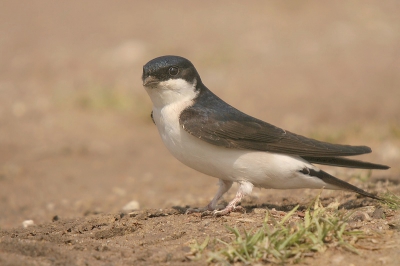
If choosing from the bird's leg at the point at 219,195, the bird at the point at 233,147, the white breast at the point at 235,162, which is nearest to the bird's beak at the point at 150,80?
the bird at the point at 233,147

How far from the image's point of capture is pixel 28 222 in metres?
6.64

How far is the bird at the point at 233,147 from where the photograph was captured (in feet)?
18.2

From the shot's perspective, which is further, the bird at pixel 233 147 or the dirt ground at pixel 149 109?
the bird at pixel 233 147

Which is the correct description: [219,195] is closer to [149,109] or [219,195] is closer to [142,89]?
[149,109]

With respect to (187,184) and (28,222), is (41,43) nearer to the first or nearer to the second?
(187,184)

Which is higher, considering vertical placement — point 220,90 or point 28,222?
point 220,90

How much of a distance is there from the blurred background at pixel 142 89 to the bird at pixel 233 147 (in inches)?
36.5

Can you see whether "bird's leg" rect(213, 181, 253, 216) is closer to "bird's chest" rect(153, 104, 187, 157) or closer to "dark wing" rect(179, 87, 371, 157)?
"dark wing" rect(179, 87, 371, 157)

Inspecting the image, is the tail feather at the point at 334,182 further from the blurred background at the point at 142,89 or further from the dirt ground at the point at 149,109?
the blurred background at the point at 142,89

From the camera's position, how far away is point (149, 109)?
40.2 feet

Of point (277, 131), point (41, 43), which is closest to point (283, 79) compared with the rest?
point (41, 43)

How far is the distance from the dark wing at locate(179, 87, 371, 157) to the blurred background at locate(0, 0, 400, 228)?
3.24 feet

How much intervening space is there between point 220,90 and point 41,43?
191 inches

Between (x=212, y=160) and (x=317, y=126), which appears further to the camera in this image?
(x=317, y=126)
